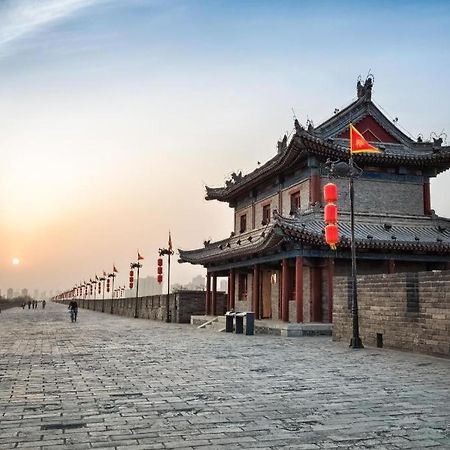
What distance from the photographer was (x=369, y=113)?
2442 cm

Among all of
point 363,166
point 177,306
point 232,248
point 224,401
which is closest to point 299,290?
point 363,166

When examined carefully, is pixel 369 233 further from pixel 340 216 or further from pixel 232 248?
pixel 232 248

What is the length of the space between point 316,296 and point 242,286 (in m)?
8.93

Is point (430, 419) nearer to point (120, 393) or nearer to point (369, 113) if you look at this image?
point (120, 393)

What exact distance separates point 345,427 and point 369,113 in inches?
838

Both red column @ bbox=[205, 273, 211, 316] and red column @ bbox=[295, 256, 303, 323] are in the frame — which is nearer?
red column @ bbox=[295, 256, 303, 323]

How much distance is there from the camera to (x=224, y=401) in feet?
21.7

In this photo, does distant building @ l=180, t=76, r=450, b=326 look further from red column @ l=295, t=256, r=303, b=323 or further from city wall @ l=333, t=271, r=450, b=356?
city wall @ l=333, t=271, r=450, b=356

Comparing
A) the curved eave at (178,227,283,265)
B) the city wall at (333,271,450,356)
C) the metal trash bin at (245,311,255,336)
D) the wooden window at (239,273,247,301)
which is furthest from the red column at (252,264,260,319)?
the city wall at (333,271,450,356)

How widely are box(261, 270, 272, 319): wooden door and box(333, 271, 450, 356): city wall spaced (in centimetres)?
1022

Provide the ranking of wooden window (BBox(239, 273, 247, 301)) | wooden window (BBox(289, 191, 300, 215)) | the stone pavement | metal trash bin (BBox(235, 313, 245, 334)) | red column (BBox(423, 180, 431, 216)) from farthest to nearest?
1. wooden window (BBox(239, 273, 247, 301))
2. red column (BBox(423, 180, 431, 216))
3. wooden window (BBox(289, 191, 300, 215))
4. metal trash bin (BBox(235, 313, 245, 334))
5. the stone pavement

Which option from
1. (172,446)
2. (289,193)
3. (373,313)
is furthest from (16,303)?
(172,446)

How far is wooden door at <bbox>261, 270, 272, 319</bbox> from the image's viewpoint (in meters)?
26.7

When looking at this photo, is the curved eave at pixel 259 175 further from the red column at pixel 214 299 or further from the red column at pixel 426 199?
the red column at pixel 426 199
